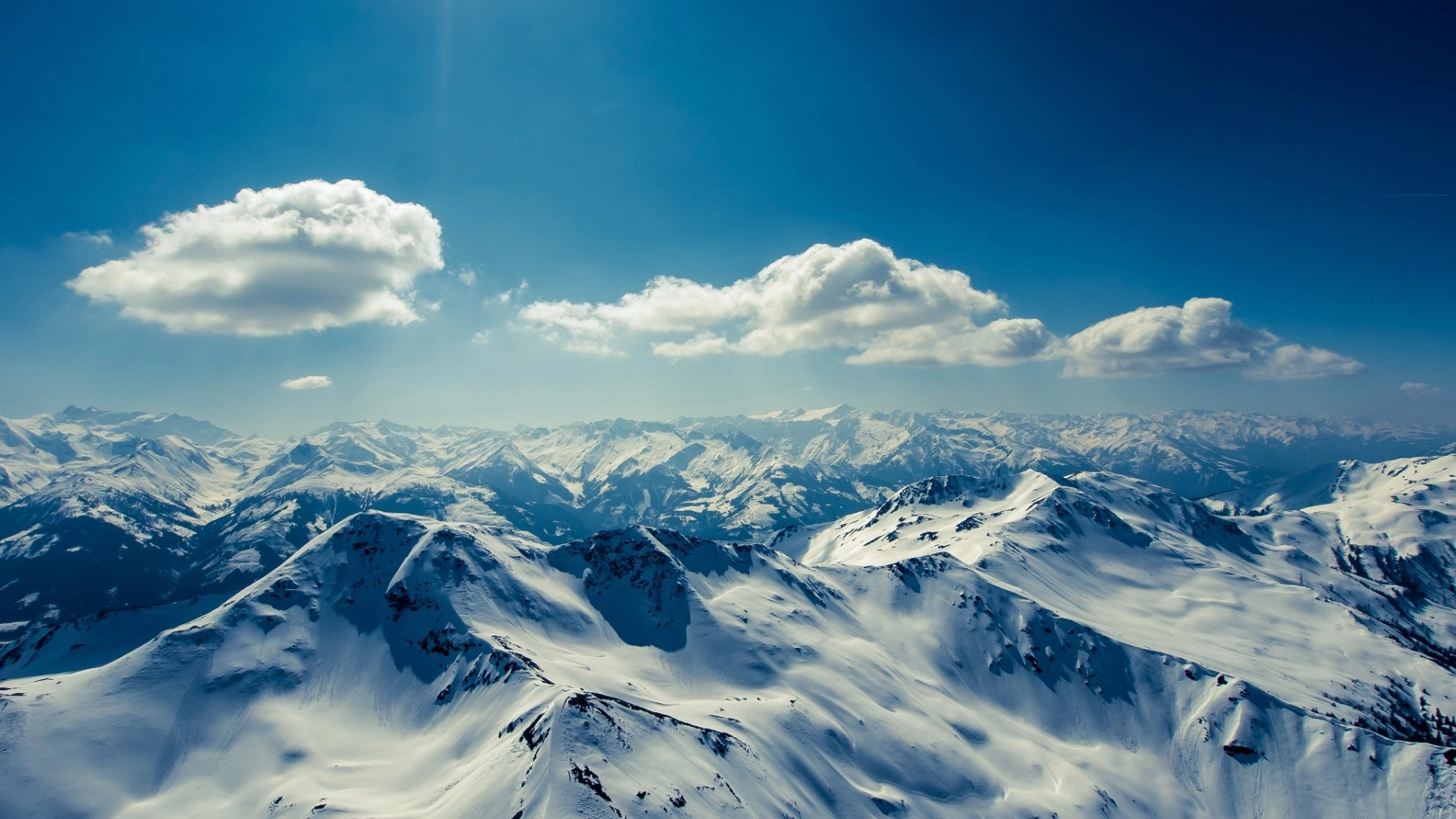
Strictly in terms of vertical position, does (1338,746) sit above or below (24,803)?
below

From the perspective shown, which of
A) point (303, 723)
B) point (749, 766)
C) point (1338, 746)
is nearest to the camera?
point (749, 766)

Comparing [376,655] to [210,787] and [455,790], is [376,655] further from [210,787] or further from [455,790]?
[455,790]

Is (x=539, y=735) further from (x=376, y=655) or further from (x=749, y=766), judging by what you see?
(x=376, y=655)

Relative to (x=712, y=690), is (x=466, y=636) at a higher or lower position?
higher

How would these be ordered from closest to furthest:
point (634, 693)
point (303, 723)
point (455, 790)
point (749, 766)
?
point (455, 790)
point (749, 766)
point (303, 723)
point (634, 693)

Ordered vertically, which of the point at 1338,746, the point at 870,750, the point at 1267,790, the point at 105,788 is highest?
the point at 105,788

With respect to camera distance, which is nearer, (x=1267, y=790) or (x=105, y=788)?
(x=105, y=788)

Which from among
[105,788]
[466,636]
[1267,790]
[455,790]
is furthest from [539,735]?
[1267,790]

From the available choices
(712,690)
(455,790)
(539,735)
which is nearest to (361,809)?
(455,790)

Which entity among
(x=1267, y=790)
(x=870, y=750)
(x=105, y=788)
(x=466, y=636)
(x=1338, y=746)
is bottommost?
(x=1267, y=790)
